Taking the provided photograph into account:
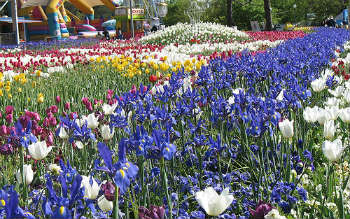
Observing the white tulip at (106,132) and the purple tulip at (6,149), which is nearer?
the white tulip at (106,132)

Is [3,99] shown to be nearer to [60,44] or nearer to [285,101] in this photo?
[285,101]

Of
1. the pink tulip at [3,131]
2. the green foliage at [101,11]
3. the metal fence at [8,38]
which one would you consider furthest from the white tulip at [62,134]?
the green foliage at [101,11]

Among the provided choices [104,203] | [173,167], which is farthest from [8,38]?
[104,203]

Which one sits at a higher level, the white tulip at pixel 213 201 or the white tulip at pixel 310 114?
the white tulip at pixel 310 114

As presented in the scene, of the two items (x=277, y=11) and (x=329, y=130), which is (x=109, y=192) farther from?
(x=277, y=11)

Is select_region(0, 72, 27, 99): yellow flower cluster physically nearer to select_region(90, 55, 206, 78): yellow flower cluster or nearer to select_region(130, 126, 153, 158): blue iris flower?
select_region(90, 55, 206, 78): yellow flower cluster

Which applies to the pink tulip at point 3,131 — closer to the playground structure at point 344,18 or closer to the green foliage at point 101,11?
the playground structure at point 344,18

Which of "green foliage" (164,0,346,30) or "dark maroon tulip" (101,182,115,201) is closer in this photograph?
"dark maroon tulip" (101,182,115,201)

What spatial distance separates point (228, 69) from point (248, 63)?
0.32 m

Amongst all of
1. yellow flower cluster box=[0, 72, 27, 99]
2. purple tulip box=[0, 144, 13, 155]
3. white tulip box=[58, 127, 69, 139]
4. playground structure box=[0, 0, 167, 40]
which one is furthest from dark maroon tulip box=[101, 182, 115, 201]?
playground structure box=[0, 0, 167, 40]

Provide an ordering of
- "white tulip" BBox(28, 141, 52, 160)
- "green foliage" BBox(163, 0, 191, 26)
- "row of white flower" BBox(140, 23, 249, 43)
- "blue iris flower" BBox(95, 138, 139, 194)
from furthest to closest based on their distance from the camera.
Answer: "green foliage" BBox(163, 0, 191, 26)
"row of white flower" BBox(140, 23, 249, 43)
"white tulip" BBox(28, 141, 52, 160)
"blue iris flower" BBox(95, 138, 139, 194)

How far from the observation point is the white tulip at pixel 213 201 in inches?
60.6

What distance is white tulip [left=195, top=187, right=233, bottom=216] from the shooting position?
5.05ft

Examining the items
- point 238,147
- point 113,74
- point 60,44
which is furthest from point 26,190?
point 60,44
